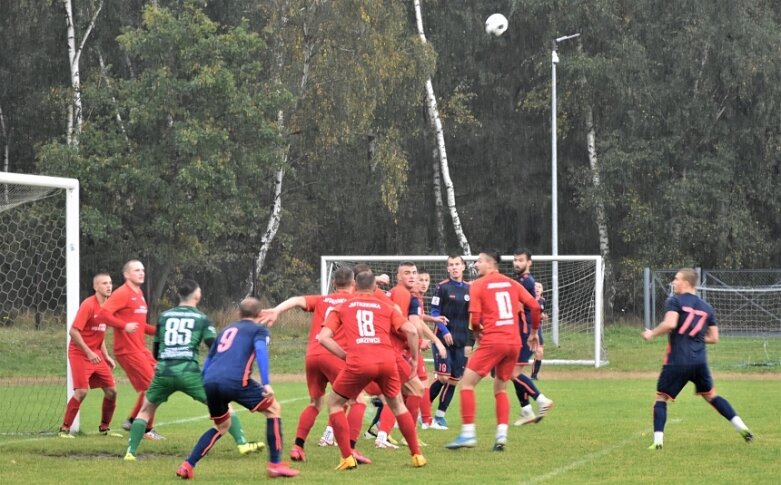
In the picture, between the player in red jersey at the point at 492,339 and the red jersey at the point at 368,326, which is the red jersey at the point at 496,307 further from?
the red jersey at the point at 368,326

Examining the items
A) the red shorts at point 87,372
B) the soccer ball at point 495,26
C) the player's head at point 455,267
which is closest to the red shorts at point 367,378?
the red shorts at point 87,372

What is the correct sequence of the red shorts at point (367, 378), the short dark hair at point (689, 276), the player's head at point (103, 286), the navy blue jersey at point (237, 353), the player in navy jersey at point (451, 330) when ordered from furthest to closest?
the player in navy jersey at point (451, 330)
the player's head at point (103, 286)
the short dark hair at point (689, 276)
the red shorts at point (367, 378)
the navy blue jersey at point (237, 353)

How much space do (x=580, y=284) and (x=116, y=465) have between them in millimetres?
16958

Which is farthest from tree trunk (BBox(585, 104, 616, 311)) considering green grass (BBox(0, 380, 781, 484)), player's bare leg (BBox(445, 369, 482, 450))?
player's bare leg (BBox(445, 369, 482, 450))

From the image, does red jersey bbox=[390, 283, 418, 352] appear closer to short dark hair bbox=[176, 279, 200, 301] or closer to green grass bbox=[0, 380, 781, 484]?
green grass bbox=[0, 380, 781, 484]

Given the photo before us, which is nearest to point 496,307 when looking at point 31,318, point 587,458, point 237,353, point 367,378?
point 587,458

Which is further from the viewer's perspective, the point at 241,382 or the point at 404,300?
the point at 404,300

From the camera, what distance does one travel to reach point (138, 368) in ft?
43.8

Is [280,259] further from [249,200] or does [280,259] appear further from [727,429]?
[727,429]

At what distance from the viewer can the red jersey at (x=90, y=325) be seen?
44.4 ft

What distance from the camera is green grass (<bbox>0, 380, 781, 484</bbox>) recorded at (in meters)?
10.4

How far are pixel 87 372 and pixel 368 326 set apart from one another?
4.53 metres

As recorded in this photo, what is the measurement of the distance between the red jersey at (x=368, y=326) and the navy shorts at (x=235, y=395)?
0.90 m

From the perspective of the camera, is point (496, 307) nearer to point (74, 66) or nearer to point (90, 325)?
point (90, 325)
